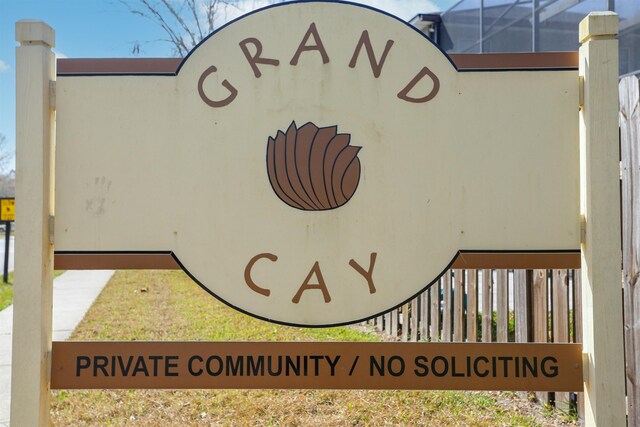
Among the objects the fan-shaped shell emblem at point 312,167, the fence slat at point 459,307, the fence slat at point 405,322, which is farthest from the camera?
the fence slat at point 405,322

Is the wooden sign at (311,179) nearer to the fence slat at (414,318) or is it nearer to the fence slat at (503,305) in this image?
the fence slat at (503,305)

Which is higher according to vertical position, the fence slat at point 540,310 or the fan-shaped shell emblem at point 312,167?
the fan-shaped shell emblem at point 312,167

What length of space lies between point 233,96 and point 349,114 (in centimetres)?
49

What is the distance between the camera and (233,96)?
2.43m

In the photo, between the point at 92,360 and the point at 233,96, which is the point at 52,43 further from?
the point at 92,360

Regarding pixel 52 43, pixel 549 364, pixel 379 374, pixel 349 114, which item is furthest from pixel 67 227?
pixel 549 364

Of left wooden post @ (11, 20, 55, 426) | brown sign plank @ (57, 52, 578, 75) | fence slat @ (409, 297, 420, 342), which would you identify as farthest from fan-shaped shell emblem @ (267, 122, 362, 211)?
fence slat @ (409, 297, 420, 342)

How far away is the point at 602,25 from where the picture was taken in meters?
2.33

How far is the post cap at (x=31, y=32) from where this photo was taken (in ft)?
7.68

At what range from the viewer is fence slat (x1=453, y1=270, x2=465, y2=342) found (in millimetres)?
4864

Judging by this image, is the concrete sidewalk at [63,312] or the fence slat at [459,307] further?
the fence slat at [459,307]

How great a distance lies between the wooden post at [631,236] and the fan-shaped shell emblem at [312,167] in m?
1.51

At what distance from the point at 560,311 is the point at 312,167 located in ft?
7.14

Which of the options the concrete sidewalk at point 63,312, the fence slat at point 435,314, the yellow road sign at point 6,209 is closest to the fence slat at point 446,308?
the fence slat at point 435,314
